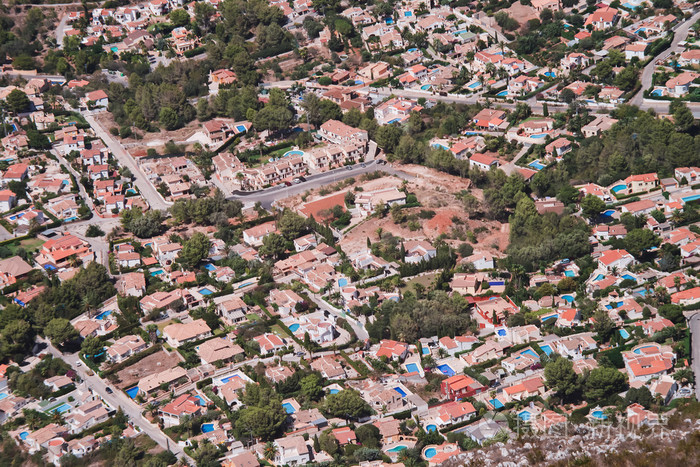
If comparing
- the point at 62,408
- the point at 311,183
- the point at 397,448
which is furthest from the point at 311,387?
the point at 311,183

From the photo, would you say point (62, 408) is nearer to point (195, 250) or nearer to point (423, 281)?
point (195, 250)

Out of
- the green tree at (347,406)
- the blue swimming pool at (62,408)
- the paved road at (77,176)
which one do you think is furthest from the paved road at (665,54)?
the blue swimming pool at (62,408)

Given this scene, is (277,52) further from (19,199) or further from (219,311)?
(219,311)

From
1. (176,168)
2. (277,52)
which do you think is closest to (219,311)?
(176,168)

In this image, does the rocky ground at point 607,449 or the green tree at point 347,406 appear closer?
the rocky ground at point 607,449

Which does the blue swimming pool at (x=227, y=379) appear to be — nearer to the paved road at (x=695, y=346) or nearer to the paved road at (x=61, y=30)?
the paved road at (x=695, y=346)
